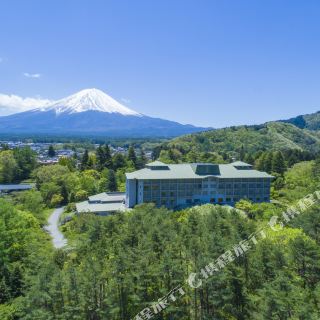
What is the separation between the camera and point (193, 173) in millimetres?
47594

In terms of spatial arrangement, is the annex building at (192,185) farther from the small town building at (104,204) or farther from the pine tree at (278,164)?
the pine tree at (278,164)

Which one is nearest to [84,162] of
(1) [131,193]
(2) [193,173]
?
(1) [131,193]

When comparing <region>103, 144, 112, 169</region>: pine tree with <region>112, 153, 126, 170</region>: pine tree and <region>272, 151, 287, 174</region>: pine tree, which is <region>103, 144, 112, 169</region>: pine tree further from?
<region>272, 151, 287, 174</region>: pine tree

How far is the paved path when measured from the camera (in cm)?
3616

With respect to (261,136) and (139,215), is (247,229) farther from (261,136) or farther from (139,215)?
(261,136)

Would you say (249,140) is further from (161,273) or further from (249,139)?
(161,273)

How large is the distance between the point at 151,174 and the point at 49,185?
18183 mm

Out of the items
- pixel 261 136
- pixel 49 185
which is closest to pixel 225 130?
pixel 261 136

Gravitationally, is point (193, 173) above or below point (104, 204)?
above

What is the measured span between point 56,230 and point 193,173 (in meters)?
17.8

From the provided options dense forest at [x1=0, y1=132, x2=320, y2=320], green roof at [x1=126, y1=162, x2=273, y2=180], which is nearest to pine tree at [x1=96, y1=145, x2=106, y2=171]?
green roof at [x1=126, y1=162, x2=273, y2=180]

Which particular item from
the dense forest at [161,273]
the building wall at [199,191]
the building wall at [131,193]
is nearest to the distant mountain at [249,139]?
the building wall at [199,191]

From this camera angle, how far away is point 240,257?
20.8 meters

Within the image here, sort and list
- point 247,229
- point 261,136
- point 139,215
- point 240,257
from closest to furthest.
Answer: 1. point 240,257
2. point 247,229
3. point 139,215
4. point 261,136
